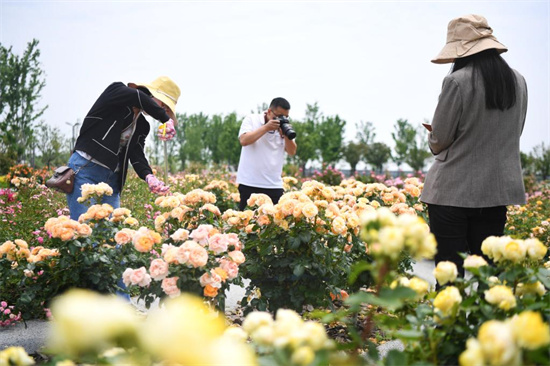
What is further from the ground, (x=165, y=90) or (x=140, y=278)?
(x=165, y=90)

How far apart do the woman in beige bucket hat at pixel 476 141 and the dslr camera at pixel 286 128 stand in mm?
1669

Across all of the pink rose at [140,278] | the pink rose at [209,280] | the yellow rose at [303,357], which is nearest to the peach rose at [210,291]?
the pink rose at [209,280]

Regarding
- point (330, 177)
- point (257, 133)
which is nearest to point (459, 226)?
point (257, 133)

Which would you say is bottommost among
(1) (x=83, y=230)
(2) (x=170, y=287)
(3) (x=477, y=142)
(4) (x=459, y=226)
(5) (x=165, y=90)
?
(2) (x=170, y=287)

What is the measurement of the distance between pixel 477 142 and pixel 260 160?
2.10 meters

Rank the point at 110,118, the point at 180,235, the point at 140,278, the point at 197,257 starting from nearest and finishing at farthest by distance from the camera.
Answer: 1. the point at 197,257
2. the point at 140,278
3. the point at 180,235
4. the point at 110,118

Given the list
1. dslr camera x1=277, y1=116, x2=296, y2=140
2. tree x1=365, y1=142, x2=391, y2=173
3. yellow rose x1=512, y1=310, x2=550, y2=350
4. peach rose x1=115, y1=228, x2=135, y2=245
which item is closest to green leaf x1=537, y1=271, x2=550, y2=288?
yellow rose x1=512, y1=310, x2=550, y2=350

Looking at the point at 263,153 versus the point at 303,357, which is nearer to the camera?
the point at 303,357

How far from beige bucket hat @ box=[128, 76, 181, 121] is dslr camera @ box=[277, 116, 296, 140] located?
39.5 inches

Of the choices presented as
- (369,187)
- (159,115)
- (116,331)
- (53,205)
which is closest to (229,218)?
(159,115)

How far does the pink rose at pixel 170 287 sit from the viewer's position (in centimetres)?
→ 174

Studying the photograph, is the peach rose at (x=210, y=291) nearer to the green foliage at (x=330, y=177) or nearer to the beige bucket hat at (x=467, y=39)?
the beige bucket hat at (x=467, y=39)

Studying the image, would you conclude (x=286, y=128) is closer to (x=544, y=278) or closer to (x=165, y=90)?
(x=165, y=90)

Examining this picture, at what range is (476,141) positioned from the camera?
219 centimetres
